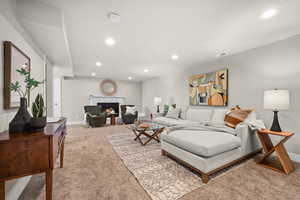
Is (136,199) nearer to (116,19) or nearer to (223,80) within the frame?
(116,19)

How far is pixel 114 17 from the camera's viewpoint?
1.70 m

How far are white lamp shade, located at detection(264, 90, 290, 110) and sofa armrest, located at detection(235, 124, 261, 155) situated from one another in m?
0.53

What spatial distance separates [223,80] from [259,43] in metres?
1.05

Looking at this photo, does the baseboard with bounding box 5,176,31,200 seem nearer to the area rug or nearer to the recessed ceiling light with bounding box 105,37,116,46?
the area rug

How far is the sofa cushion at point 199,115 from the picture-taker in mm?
3461

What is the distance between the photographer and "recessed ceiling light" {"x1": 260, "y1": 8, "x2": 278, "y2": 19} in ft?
5.18

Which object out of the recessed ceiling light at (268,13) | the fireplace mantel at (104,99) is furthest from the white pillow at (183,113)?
the fireplace mantel at (104,99)

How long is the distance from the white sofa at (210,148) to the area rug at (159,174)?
129mm

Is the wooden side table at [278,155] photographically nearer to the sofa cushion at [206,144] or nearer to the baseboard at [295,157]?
the baseboard at [295,157]

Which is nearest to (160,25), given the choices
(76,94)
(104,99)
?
(104,99)

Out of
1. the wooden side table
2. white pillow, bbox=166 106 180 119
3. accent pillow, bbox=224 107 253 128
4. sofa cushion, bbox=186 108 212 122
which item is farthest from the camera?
white pillow, bbox=166 106 180 119

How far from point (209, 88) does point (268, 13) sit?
216cm

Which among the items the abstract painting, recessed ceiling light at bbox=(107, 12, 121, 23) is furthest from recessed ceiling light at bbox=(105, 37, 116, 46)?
the abstract painting

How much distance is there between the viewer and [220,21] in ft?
5.96
